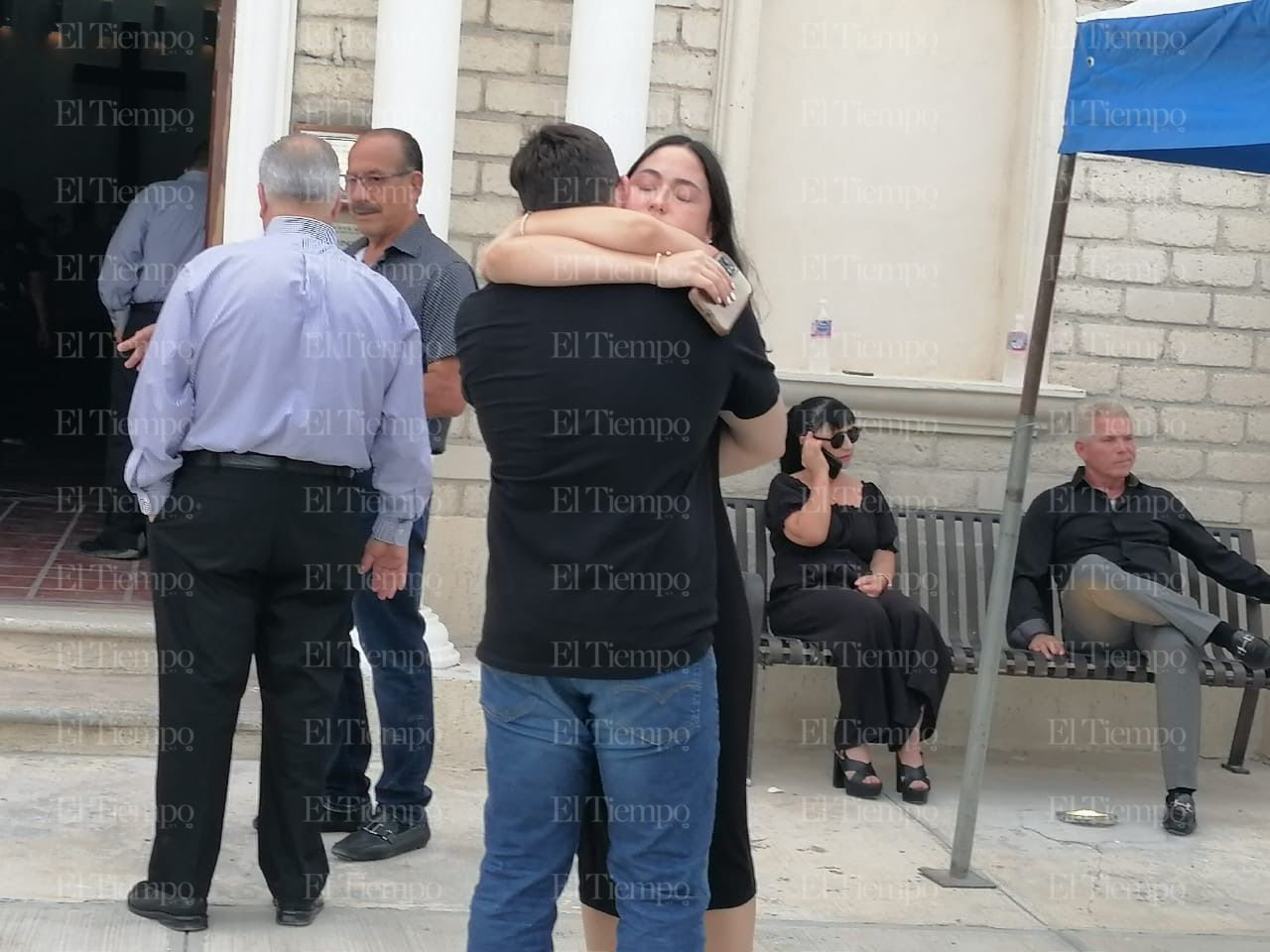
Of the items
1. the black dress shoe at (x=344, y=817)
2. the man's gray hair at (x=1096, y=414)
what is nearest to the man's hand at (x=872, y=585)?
the man's gray hair at (x=1096, y=414)

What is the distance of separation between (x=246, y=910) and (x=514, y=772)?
5.07ft

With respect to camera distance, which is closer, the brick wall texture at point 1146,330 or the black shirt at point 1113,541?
the black shirt at point 1113,541

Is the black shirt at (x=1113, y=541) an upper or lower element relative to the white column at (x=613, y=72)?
lower

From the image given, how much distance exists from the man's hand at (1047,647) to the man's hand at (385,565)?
9.23 ft

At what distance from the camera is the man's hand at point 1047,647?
20.0 ft

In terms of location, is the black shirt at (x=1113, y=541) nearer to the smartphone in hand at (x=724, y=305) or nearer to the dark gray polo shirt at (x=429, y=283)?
the dark gray polo shirt at (x=429, y=283)

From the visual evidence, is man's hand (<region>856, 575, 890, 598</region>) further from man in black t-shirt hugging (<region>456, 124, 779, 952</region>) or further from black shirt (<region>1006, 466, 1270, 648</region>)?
man in black t-shirt hugging (<region>456, 124, 779, 952</region>)

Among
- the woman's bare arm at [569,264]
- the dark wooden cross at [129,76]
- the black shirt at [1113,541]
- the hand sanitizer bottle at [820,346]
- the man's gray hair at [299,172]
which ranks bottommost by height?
the black shirt at [1113,541]

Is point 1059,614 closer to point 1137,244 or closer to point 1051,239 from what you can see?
point 1137,244

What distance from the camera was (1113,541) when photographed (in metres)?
6.35

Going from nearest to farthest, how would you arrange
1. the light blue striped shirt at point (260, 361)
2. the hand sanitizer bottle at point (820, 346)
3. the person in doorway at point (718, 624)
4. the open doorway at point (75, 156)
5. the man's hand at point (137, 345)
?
the person in doorway at point (718, 624), the light blue striped shirt at point (260, 361), the man's hand at point (137, 345), the hand sanitizer bottle at point (820, 346), the open doorway at point (75, 156)

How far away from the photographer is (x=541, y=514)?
286 centimetres

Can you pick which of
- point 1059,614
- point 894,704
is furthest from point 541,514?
point 1059,614

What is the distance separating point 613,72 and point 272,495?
279 cm
